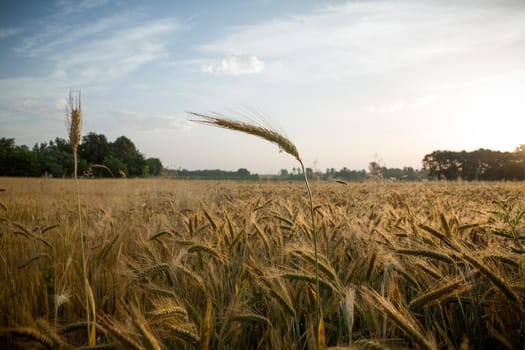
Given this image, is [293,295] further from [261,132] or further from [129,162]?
[129,162]

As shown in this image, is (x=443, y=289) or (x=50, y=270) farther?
(x=50, y=270)

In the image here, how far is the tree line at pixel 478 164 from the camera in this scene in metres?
43.1

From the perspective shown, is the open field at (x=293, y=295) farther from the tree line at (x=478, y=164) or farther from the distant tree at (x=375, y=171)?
the tree line at (x=478, y=164)

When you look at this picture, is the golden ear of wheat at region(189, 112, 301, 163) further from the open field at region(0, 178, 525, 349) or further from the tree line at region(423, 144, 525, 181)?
the tree line at region(423, 144, 525, 181)

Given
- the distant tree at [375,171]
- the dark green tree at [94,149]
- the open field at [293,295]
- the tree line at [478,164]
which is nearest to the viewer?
the open field at [293,295]

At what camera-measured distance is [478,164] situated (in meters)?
50.0

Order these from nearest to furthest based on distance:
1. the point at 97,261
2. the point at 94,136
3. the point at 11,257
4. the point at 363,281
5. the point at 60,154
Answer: the point at 363,281, the point at 97,261, the point at 11,257, the point at 60,154, the point at 94,136

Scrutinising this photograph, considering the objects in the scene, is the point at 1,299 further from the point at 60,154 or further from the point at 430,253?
the point at 60,154

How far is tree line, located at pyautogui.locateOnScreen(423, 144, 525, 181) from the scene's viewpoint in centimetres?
4314

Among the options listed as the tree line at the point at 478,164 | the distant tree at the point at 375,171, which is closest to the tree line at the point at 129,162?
the tree line at the point at 478,164

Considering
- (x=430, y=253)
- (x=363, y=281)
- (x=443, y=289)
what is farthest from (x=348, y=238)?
(x=443, y=289)

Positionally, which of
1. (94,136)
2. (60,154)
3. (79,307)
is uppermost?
(94,136)

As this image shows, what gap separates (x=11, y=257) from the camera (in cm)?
278

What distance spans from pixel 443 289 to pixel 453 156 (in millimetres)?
69587
